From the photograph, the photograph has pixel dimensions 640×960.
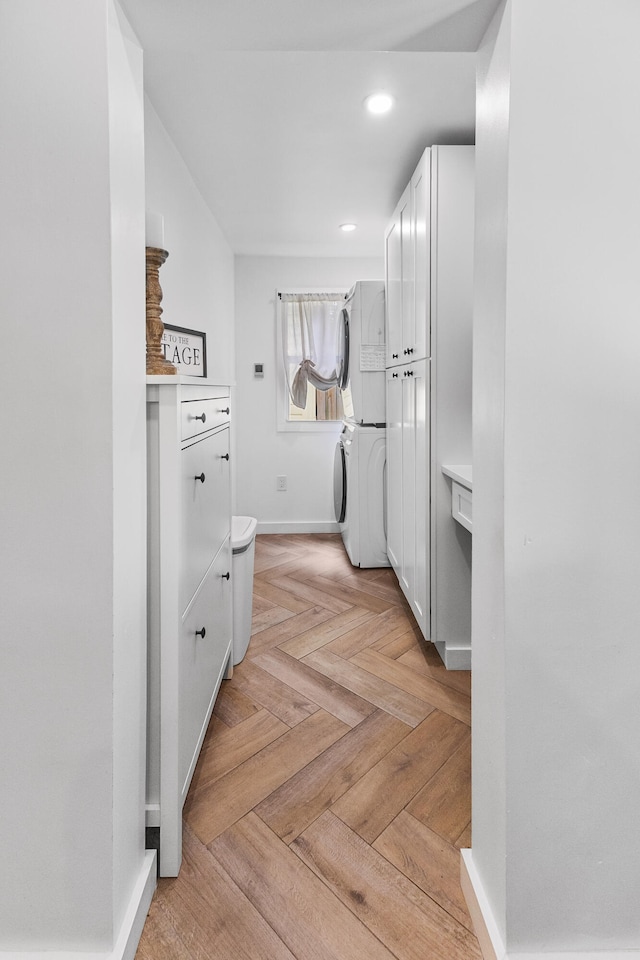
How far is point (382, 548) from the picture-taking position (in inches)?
141

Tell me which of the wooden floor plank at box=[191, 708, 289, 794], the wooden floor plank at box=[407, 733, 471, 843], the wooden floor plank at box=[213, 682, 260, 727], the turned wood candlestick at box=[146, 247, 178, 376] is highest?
the turned wood candlestick at box=[146, 247, 178, 376]

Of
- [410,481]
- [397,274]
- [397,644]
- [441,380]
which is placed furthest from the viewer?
[397,274]

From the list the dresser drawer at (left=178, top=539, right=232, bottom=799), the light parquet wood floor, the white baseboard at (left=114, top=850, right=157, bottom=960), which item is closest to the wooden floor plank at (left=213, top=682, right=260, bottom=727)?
the light parquet wood floor

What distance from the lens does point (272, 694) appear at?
6.76 ft

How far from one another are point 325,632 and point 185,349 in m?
1.61

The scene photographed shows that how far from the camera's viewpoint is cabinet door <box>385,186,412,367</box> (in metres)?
2.71

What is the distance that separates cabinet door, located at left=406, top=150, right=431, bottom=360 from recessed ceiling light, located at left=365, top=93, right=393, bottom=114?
24cm

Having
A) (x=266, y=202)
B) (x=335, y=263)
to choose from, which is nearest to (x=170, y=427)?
(x=266, y=202)

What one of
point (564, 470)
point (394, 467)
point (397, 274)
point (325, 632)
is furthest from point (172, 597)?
point (397, 274)

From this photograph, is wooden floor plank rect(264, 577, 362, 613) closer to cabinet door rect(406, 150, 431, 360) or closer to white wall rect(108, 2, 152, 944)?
cabinet door rect(406, 150, 431, 360)

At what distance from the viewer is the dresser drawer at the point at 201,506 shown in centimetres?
133

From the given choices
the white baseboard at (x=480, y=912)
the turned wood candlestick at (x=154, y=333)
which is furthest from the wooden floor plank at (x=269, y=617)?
the turned wood candlestick at (x=154, y=333)

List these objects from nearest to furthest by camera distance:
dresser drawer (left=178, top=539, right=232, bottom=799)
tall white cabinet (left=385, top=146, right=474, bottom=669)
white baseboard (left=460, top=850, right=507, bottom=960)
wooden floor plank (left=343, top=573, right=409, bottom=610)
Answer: white baseboard (left=460, top=850, right=507, bottom=960) < dresser drawer (left=178, top=539, right=232, bottom=799) < tall white cabinet (left=385, top=146, right=474, bottom=669) < wooden floor plank (left=343, top=573, right=409, bottom=610)

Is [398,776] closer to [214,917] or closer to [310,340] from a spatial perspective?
[214,917]
